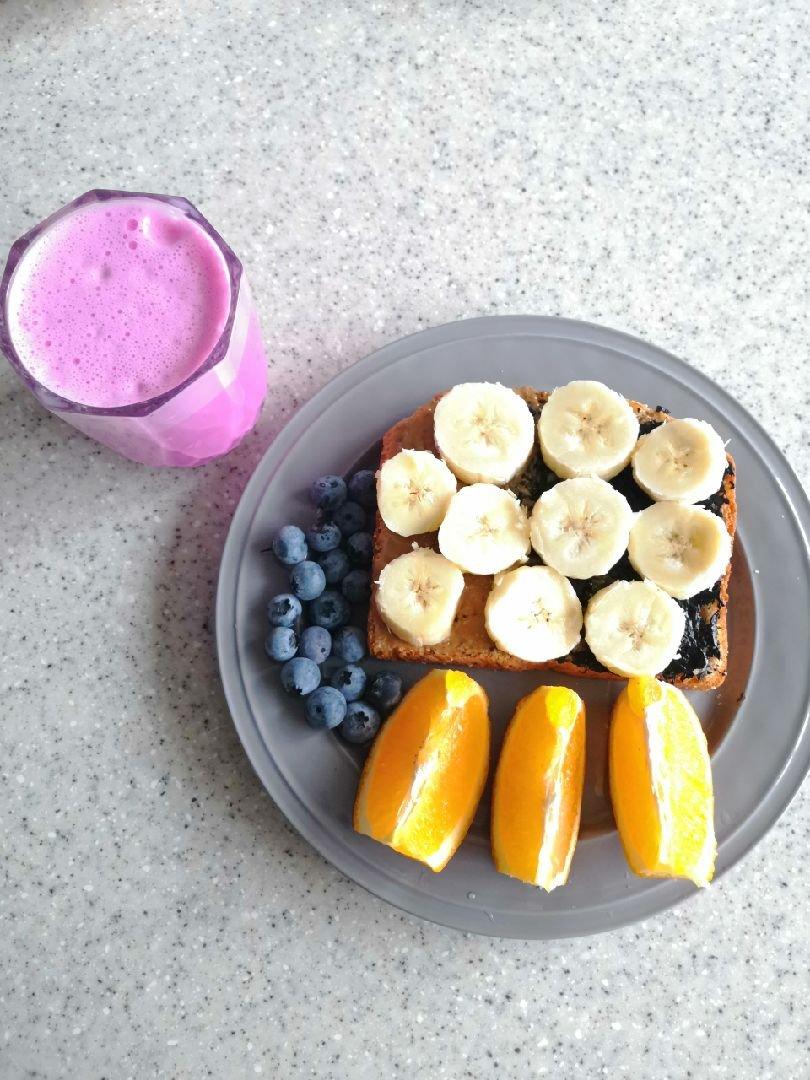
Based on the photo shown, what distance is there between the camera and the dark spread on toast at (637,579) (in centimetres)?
131

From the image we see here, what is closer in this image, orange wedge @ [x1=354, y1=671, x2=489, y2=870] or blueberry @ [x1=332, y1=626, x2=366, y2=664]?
orange wedge @ [x1=354, y1=671, x2=489, y2=870]

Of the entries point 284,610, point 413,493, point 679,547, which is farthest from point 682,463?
point 284,610

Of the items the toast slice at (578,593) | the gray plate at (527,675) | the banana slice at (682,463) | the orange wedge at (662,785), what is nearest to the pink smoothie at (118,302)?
the gray plate at (527,675)

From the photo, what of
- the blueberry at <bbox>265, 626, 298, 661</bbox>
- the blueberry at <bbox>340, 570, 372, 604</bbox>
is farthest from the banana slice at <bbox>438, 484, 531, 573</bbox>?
the blueberry at <bbox>265, 626, 298, 661</bbox>

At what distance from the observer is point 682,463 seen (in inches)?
51.0

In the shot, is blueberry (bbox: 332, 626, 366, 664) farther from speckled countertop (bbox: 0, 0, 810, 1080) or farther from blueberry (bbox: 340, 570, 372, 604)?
speckled countertop (bbox: 0, 0, 810, 1080)

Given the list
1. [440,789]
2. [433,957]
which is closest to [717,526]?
[440,789]

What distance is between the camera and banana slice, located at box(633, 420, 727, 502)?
1.28 meters

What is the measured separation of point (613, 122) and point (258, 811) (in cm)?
128

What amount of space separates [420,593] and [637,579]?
0.30 m

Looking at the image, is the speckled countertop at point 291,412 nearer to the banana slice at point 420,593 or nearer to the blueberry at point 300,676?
the blueberry at point 300,676

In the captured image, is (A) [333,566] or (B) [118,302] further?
(A) [333,566]

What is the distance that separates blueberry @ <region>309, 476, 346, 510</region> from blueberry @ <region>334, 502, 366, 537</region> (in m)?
0.01

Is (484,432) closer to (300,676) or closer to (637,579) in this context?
(637,579)
